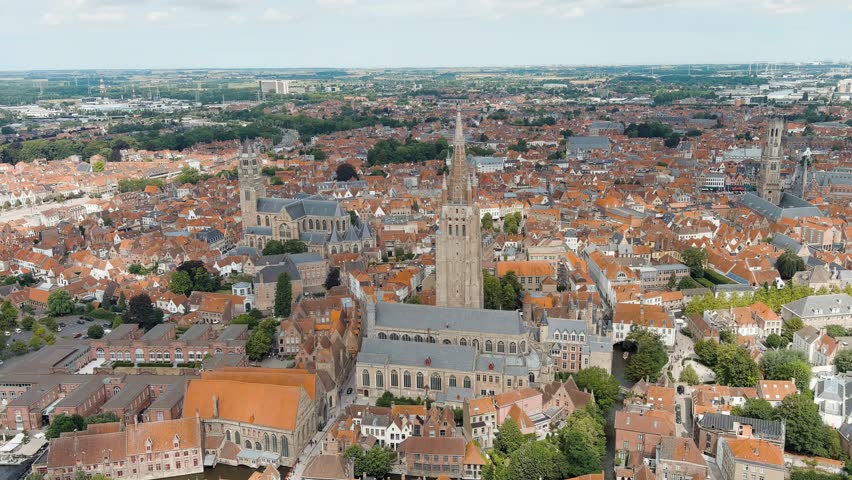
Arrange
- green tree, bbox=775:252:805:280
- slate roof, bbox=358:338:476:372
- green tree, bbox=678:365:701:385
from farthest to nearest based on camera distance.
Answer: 1. green tree, bbox=775:252:805:280
2. green tree, bbox=678:365:701:385
3. slate roof, bbox=358:338:476:372

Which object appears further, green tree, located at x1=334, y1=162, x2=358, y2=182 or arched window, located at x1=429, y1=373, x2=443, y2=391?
green tree, located at x1=334, y1=162, x2=358, y2=182

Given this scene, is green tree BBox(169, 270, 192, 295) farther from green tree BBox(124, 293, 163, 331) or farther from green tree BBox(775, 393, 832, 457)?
green tree BBox(775, 393, 832, 457)

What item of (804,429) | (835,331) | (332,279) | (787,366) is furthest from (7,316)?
(835,331)

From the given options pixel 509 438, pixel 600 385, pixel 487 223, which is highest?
pixel 487 223

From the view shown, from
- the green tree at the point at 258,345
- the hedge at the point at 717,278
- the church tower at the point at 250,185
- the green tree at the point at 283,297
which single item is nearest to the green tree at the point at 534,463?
the green tree at the point at 258,345

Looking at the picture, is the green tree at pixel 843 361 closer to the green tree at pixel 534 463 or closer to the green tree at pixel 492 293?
the green tree at pixel 534 463

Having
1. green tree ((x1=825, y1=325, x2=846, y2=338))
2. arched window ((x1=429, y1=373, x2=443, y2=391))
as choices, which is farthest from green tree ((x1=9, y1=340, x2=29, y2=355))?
green tree ((x1=825, y1=325, x2=846, y2=338))

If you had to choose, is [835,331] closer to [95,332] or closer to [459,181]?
[459,181]
